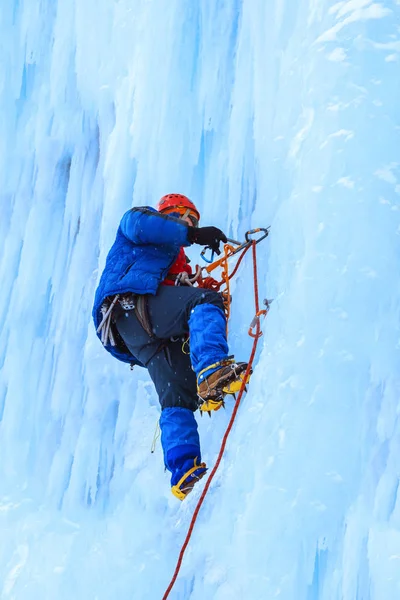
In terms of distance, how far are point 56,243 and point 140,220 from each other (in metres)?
2.16

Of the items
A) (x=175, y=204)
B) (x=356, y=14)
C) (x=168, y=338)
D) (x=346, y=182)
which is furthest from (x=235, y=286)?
(x=356, y=14)

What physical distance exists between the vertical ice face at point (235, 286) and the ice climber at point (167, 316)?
0.18m

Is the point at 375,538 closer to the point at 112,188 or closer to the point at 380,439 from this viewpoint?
the point at 380,439

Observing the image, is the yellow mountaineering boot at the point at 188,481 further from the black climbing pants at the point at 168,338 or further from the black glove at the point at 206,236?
the black glove at the point at 206,236

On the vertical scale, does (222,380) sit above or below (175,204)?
below

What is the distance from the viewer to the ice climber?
2.74 m

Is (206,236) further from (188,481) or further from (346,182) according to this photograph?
(188,481)

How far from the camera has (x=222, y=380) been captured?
253 cm

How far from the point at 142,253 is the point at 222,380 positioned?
2.23 ft

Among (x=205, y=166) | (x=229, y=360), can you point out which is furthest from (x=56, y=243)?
(x=229, y=360)

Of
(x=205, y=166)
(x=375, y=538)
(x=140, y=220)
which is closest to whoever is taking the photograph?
(x=375, y=538)

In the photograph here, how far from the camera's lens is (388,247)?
8.13ft

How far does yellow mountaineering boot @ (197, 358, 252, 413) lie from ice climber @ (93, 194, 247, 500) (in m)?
0.06

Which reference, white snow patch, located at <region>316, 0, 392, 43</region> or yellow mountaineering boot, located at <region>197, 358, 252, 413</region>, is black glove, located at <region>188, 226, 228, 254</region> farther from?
white snow patch, located at <region>316, 0, 392, 43</region>
